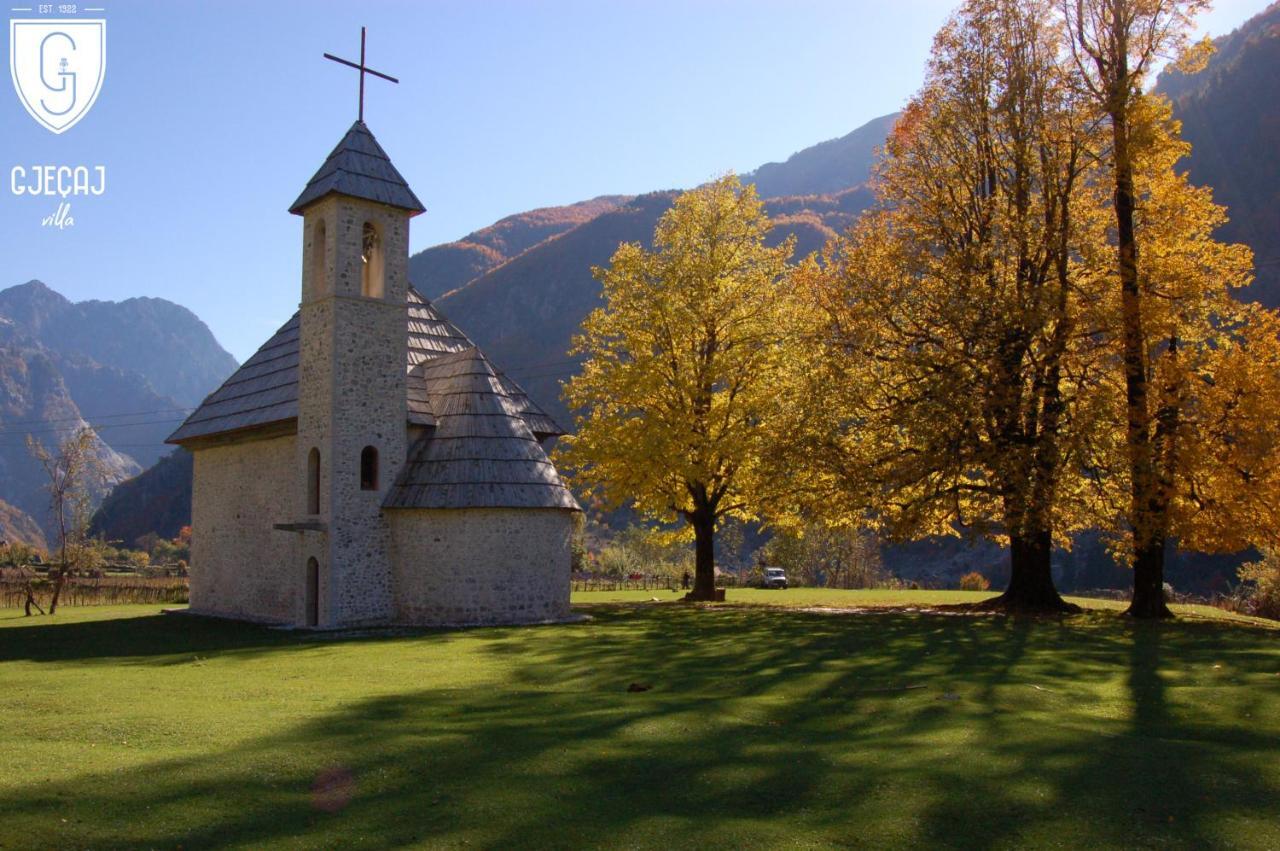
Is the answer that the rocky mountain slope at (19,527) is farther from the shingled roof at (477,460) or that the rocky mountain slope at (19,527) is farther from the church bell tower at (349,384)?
the shingled roof at (477,460)

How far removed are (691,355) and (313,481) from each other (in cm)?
1151

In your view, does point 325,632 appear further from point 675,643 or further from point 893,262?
point 893,262

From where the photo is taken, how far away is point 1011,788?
26.1ft

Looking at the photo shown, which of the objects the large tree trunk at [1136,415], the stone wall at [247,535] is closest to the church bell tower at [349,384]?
the stone wall at [247,535]

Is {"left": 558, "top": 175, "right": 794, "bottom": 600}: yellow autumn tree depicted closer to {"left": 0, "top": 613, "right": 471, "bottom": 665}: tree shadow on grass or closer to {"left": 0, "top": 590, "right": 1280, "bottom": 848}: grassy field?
{"left": 0, "top": 613, "right": 471, "bottom": 665}: tree shadow on grass

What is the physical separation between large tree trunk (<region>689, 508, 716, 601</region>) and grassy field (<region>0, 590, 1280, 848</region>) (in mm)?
11923

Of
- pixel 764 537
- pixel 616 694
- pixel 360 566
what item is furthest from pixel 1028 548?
pixel 764 537

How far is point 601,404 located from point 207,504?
39.5ft

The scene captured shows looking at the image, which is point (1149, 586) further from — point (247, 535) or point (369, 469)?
point (247, 535)

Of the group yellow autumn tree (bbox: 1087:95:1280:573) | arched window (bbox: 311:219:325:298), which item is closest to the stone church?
arched window (bbox: 311:219:325:298)

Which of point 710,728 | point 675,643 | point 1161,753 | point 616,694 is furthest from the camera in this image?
point 675,643

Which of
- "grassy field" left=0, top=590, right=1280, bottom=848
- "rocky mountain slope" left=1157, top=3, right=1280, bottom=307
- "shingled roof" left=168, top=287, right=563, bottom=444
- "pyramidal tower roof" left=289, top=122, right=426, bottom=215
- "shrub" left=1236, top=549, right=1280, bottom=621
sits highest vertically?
"rocky mountain slope" left=1157, top=3, right=1280, bottom=307

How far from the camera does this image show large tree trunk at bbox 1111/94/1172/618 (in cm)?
1984

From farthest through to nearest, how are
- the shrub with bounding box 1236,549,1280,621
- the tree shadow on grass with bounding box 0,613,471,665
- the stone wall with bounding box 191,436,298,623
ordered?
the shrub with bounding box 1236,549,1280,621
the stone wall with bounding box 191,436,298,623
the tree shadow on grass with bounding box 0,613,471,665
